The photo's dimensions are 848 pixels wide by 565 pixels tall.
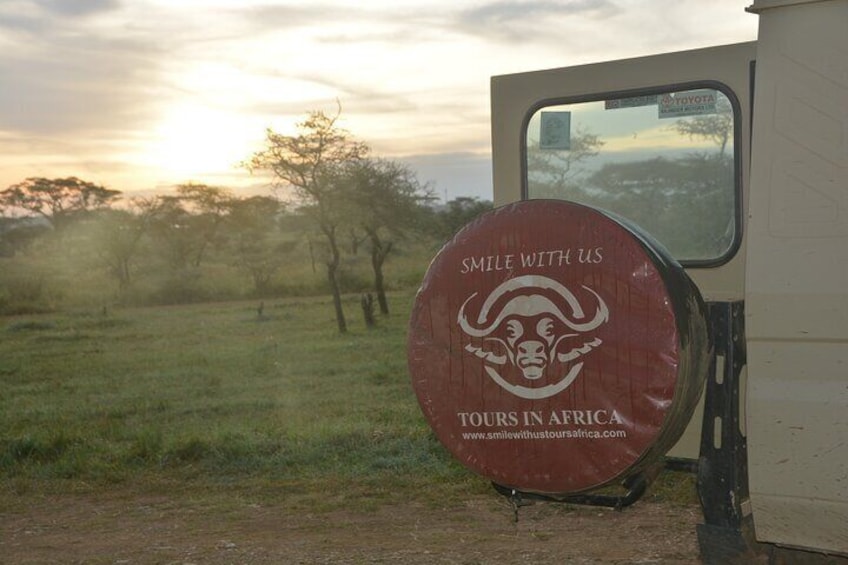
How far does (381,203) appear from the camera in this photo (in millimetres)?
23562

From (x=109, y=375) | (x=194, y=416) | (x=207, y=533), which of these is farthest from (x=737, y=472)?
(x=109, y=375)

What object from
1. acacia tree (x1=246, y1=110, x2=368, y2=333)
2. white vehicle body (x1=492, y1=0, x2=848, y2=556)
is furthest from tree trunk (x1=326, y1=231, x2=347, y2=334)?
white vehicle body (x1=492, y1=0, x2=848, y2=556)

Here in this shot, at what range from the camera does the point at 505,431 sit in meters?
2.64

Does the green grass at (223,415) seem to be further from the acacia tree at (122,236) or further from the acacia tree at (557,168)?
the acacia tree at (122,236)

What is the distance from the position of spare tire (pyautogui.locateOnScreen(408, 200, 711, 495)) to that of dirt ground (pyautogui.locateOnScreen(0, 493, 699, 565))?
67.1 inches

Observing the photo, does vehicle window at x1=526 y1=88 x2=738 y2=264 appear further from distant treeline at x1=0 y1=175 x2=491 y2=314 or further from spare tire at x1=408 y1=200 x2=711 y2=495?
distant treeline at x1=0 y1=175 x2=491 y2=314

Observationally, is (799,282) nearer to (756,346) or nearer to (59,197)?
(756,346)

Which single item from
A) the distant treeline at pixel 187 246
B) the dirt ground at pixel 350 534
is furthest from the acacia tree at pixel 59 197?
the dirt ground at pixel 350 534

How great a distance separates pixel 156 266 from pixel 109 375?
20.0m

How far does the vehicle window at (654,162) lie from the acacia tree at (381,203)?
17.8 metres

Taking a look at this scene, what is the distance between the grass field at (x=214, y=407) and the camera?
6258 millimetres

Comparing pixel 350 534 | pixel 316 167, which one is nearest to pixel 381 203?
pixel 316 167

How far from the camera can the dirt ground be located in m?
4.32

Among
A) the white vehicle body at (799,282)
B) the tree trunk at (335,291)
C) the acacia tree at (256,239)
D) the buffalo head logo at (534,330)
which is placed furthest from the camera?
the acacia tree at (256,239)
